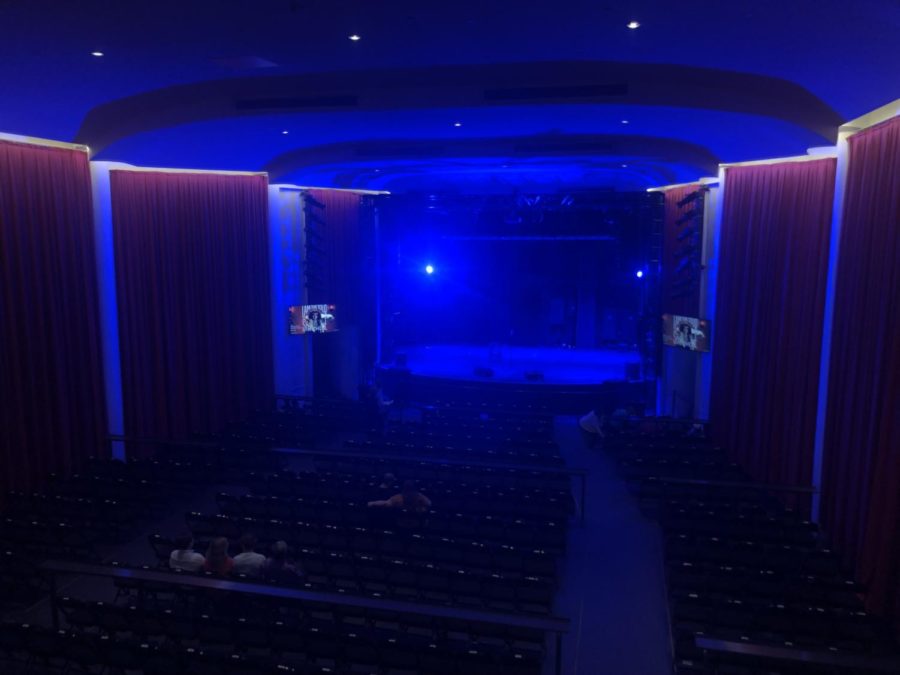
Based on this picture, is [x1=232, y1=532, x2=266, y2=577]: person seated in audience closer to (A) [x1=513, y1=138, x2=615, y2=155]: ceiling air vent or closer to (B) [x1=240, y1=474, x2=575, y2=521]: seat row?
(B) [x1=240, y1=474, x2=575, y2=521]: seat row

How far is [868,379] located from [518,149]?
763 centimetres

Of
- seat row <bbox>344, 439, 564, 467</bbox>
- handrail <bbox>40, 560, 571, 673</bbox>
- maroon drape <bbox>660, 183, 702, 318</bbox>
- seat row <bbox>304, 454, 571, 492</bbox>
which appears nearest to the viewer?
handrail <bbox>40, 560, 571, 673</bbox>

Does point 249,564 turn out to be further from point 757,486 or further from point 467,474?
point 757,486

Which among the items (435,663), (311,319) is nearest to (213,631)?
(435,663)

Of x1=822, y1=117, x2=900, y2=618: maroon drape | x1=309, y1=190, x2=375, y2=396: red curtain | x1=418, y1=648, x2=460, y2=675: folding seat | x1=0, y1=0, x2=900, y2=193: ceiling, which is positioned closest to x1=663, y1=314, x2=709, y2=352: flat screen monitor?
x1=0, y1=0, x2=900, y2=193: ceiling

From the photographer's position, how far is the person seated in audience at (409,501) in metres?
8.73

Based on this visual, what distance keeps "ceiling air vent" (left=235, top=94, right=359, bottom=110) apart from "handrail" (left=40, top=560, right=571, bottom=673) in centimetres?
652

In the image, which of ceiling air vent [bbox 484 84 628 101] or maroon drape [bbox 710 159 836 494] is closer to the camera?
ceiling air vent [bbox 484 84 628 101]

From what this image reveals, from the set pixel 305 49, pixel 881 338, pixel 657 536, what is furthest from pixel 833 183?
pixel 305 49

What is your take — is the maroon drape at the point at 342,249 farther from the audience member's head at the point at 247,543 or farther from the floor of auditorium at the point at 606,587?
the audience member's head at the point at 247,543

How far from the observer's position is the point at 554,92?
888 centimetres

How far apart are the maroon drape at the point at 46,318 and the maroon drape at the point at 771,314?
468 inches

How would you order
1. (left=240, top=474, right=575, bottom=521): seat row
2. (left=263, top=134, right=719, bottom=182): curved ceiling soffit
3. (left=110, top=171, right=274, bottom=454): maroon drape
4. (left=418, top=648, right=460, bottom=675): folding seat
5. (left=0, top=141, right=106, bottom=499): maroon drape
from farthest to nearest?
(left=263, top=134, right=719, bottom=182): curved ceiling soffit
(left=110, top=171, right=274, bottom=454): maroon drape
(left=0, top=141, right=106, bottom=499): maroon drape
(left=240, top=474, right=575, bottom=521): seat row
(left=418, top=648, right=460, bottom=675): folding seat

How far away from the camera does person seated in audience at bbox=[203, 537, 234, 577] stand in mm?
6562
